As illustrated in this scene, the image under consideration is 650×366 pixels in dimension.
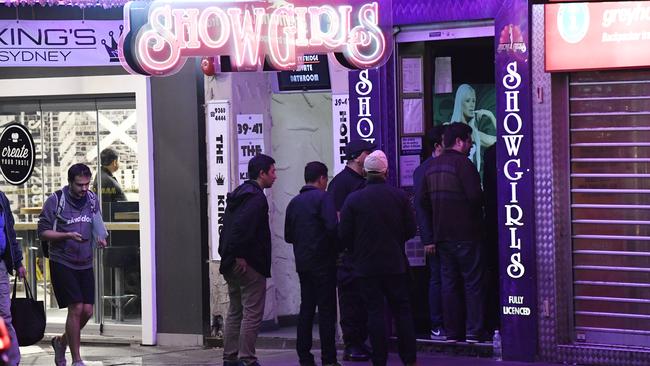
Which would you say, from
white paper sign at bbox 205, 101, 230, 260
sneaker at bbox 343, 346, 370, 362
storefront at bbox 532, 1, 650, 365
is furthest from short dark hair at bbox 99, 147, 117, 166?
storefront at bbox 532, 1, 650, 365

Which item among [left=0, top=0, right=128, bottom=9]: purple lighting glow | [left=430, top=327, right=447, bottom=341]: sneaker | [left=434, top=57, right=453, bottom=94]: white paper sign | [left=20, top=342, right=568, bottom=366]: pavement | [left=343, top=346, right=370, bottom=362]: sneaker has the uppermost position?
[left=0, top=0, right=128, bottom=9]: purple lighting glow

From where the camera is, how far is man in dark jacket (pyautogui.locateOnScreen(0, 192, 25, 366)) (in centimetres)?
1079

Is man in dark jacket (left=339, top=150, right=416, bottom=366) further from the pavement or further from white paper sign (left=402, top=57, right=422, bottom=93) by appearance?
white paper sign (left=402, top=57, right=422, bottom=93)

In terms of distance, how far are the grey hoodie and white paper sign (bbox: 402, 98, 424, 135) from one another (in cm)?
329

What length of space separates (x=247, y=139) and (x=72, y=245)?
8.06 ft

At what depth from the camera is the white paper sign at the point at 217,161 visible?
1305 cm

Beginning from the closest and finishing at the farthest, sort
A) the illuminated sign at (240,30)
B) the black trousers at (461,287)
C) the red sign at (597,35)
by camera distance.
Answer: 1. the red sign at (597,35)
2. the black trousers at (461,287)
3. the illuminated sign at (240,30)

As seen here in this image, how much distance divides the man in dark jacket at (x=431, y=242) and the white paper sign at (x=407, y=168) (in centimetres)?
32

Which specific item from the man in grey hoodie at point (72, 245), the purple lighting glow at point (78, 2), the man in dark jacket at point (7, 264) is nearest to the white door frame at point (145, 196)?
the purple lighting glow at point (78, 2)

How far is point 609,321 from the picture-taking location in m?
11.4

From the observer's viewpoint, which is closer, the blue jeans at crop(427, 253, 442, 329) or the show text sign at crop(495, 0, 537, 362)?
the show text sign at crop(495, 0, 537, 362)

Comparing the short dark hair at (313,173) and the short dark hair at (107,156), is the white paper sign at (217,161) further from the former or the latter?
the short dark hair at (313,173)

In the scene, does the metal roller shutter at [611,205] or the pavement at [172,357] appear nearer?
the metal roller shutter at [611,205]

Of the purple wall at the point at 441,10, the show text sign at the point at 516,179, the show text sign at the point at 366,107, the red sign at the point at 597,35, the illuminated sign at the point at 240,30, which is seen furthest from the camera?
the show text sign at the point at 366,107
